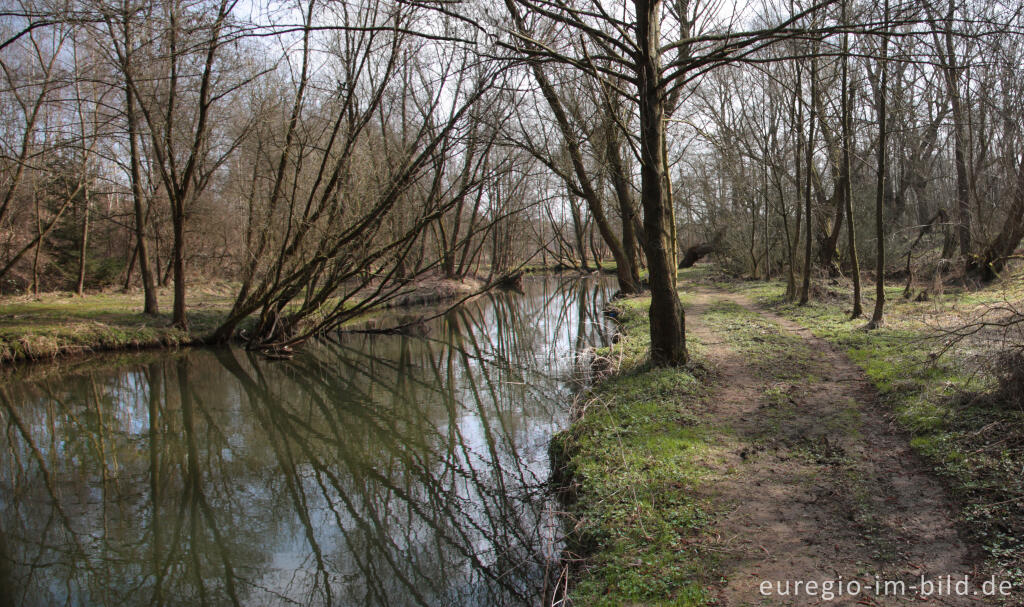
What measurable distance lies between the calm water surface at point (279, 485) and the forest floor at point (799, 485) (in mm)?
694

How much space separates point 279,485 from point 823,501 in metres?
5.34

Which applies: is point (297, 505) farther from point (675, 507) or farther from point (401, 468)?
point (675, 507)

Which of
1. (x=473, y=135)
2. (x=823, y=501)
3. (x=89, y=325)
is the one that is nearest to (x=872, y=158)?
(x=473, y=135)

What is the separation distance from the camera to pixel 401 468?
6.74m

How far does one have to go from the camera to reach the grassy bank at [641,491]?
Result: 11.3 ft

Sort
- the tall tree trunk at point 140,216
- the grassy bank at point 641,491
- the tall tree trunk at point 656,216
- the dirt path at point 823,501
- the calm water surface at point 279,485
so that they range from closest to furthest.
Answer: the dirt path at point 823,501 < the grassy bank at point 641,491 < the calm water surface at point 279,485 < the tall tree trunk at point 656,216 < the tall tree trunk at point 140,216

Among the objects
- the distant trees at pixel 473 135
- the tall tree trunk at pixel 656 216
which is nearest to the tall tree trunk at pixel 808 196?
the distant trees at pixel 473 135

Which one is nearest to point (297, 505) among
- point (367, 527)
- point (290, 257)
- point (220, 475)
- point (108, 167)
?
point (367, 527)

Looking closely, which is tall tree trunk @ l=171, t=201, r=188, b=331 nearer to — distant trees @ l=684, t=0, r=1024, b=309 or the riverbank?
the riverbank

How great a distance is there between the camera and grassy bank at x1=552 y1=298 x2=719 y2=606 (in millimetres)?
3441

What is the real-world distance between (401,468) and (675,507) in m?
3.56

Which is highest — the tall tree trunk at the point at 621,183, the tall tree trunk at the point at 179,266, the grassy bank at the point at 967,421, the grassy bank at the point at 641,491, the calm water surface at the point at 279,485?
the tall tree trunk at the point at 621,183

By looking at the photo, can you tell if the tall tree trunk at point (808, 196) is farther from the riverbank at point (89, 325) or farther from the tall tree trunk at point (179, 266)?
the tall tree trunk at point (179, 266)

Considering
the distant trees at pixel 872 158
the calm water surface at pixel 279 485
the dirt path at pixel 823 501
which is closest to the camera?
the dirt path at pixel 823 501
